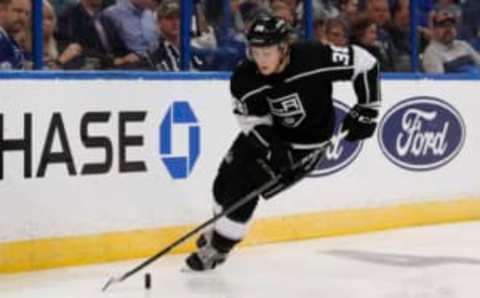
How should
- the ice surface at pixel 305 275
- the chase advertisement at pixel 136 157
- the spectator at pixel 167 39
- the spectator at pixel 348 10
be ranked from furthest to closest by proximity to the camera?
the spectator at pixel 348 10, the spectator at pixel 167 39, the chase advertisement at pixel 136 157, the ice surface at pixel 305 275

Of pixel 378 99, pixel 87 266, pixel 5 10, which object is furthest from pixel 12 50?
pixel 378 99

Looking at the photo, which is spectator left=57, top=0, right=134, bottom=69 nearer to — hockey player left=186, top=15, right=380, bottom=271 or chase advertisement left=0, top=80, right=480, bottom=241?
chase advertisement left=0, top=80, right=480, bottom=241

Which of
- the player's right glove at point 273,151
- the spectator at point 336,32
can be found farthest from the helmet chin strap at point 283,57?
the spectator at point 336,32

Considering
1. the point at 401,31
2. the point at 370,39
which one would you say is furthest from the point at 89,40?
the point at 401,31

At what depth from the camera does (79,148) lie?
15.8 ft

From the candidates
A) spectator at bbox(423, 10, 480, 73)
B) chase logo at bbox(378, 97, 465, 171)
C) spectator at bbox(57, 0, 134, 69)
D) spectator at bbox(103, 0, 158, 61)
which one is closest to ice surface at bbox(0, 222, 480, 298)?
chase logo at bbox(378, 97, 465, 171)

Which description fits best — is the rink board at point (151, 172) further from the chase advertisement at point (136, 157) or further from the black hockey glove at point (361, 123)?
the black hockey glove at point (361, 123)

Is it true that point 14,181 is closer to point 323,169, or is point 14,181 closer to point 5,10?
point 5,10

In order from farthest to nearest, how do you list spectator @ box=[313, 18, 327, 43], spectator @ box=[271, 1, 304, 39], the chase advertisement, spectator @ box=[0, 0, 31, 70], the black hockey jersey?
spectator @ box=[313, 18, 327, 43]
spectator @ box=[271, 1, 304, 39]
spectator @ box=[0, 0, 31, 70]
the chase advertisement
the black hockey jersey

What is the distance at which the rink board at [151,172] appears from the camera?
4.66m

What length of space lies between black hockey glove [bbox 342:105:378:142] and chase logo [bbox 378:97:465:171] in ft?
5.35

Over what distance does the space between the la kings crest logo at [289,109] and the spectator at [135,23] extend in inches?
44.1

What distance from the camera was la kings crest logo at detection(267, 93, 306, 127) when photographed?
4484 millimetres

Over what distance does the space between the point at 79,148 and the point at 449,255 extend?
1.90m
